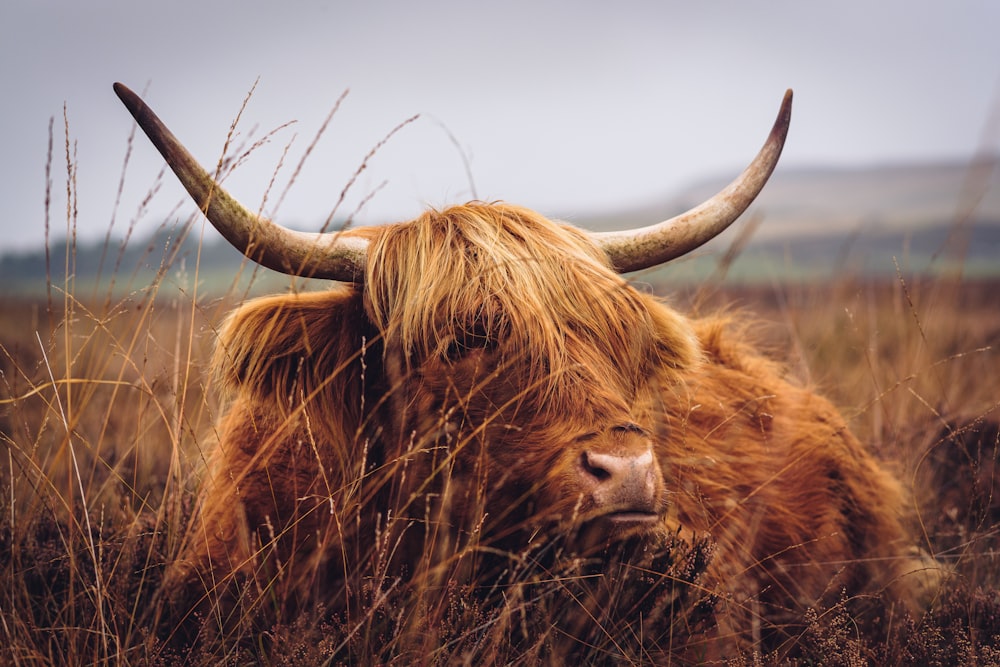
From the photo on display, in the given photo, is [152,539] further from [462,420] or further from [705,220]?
[705,220]

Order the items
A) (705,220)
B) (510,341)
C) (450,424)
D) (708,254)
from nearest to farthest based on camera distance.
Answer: (450,424) < (510,341) < (705,220) < (708,254)

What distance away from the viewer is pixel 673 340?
279 centimetres

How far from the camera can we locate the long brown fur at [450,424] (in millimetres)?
2158

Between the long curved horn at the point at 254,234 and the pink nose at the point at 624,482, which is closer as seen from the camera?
the pink nose at the point at 624,482

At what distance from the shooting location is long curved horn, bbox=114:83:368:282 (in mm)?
2051

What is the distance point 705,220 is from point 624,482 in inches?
48.8

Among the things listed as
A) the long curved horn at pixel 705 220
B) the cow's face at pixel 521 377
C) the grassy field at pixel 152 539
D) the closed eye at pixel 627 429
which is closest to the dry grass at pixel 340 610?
the grassy field at pixel 152 539

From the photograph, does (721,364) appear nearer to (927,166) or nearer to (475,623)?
(475,623)

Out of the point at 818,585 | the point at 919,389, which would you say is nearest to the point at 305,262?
the point at 818,585

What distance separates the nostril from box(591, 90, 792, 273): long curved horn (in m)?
1.03

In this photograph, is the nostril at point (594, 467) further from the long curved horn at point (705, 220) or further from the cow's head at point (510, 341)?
the long curved horn at point (705, 220)

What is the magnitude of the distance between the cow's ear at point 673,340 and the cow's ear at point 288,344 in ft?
3.50

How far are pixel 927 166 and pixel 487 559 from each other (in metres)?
224

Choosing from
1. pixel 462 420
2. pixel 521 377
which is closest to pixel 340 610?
pixel 462 420
